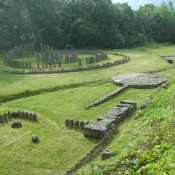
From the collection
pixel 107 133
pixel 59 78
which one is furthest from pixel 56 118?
pixel 59 78

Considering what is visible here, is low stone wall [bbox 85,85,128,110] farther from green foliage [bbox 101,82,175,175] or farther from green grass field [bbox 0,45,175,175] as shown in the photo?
green foliage [bbox 101,82,175,175]

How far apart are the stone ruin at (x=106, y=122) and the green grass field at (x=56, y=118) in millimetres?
394

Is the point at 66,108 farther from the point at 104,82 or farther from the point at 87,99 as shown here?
the point at 104,82

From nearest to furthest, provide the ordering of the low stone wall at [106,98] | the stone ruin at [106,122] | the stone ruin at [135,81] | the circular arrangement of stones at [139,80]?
the stone ruin at [106,122], the low stone wall at [106,98], the stone ruin at [135,81], the circular arrangement of stones at [139,80]

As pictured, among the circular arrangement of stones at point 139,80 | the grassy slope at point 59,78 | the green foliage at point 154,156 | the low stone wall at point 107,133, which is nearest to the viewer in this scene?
the green foliage at point 154,156

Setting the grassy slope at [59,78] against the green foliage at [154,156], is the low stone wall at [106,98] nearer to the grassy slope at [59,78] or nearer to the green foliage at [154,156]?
the grassy slope at [59,78]

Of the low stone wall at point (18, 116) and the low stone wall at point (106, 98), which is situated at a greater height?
the low stone wall at point (106, 98)

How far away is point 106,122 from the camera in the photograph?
17234 millimetres

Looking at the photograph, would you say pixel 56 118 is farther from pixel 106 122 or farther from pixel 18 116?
pixel 106 122

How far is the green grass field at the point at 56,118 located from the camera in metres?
14.0

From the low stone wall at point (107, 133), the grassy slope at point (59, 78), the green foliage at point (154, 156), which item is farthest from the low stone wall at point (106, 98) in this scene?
the green foliage at point (154, 156)

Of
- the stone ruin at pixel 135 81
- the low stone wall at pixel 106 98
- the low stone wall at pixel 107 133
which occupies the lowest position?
the low stone wall at pixel 107 133

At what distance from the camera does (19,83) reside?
1136 inches

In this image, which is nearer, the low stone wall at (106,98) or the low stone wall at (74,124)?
the low stone wall at (74,124)
